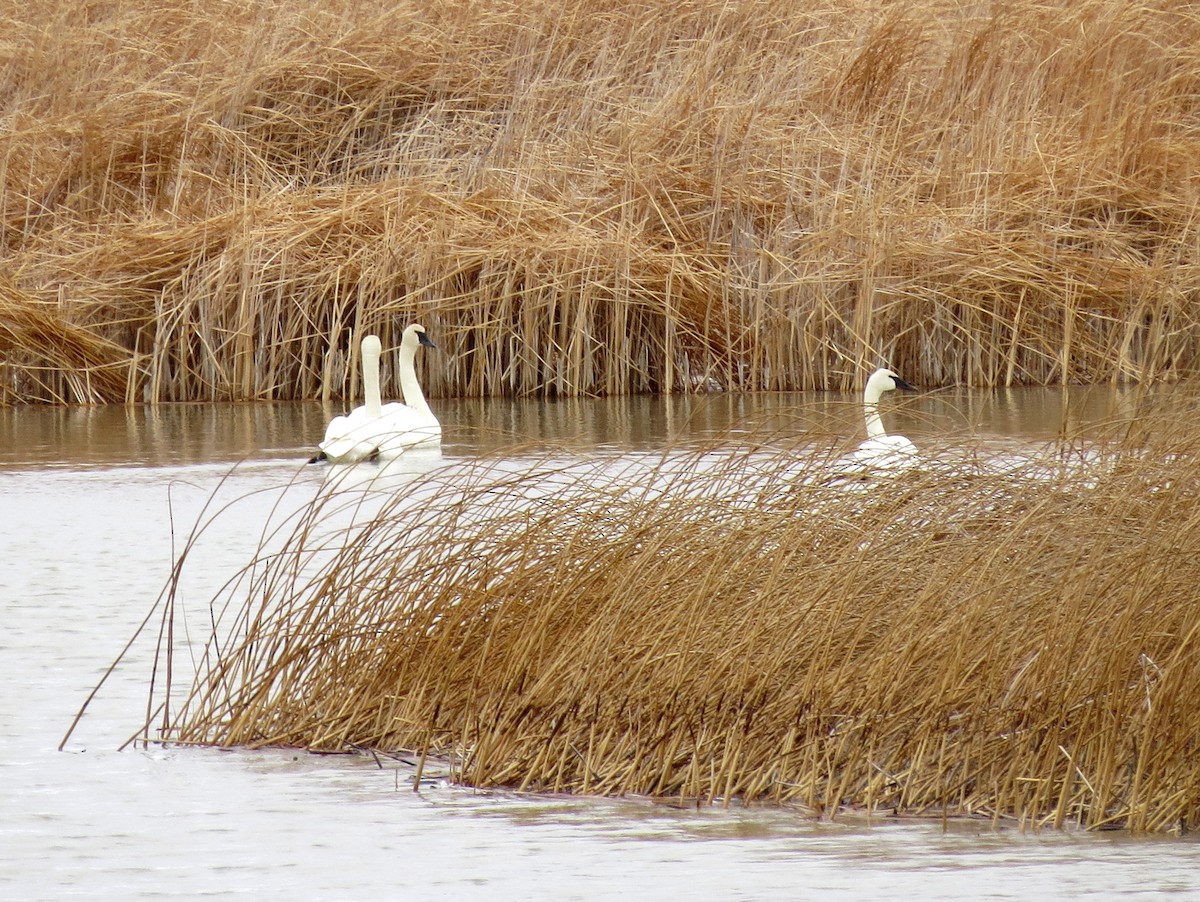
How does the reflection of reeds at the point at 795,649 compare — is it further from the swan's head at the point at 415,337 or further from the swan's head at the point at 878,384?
the swan's head at the point at 415,337

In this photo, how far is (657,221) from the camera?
1581 cm

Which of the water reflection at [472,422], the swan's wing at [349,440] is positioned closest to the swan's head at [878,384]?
the water reflection at [472,422]

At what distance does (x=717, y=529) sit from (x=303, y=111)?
1319 cm

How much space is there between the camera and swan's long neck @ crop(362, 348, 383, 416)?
13.0 metres

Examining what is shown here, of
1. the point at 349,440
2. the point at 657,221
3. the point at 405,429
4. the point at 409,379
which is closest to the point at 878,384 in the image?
the point at 405,429

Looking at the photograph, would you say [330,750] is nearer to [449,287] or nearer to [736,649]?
[736,649]

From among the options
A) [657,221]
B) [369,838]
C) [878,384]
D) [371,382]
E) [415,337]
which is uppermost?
[657,221]

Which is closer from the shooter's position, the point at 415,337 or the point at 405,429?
the point at 405,429

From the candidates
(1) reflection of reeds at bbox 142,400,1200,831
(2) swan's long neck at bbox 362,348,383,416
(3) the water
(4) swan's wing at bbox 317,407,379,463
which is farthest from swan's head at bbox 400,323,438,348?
(1) reflection of reeds at bbox 142,400,1200,831

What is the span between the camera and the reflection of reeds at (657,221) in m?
14.8

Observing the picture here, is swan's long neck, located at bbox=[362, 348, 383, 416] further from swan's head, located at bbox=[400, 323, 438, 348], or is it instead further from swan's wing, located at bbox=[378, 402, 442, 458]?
swan's head, located at bbox=[400, 323, 438, 348]

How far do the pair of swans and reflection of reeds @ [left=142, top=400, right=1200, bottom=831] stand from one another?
427 cm

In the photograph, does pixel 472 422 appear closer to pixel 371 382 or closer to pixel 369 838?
pixel 371 382

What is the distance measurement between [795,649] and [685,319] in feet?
33.6
